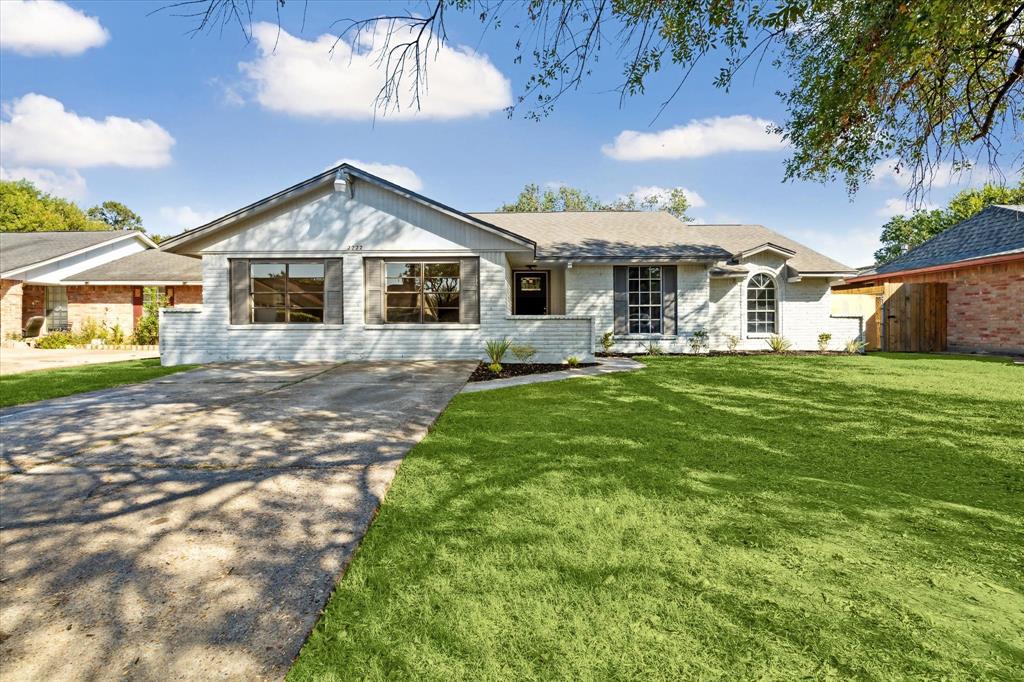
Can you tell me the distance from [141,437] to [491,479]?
3915mm

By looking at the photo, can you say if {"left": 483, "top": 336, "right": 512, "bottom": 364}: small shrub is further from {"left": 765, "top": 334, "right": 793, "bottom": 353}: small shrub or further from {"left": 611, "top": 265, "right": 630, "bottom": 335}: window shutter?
{"left": 765, "top": 334, "right": 793, "bottom": 353}: small shrub

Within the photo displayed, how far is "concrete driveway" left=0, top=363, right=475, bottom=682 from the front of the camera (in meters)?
1.89

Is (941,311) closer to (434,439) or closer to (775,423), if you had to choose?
(775,423)

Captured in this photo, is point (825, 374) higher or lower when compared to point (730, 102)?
lower

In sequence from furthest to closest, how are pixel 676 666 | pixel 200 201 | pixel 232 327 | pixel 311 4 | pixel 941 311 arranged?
pixel 200 201 → pixel 941 311 → pixel 232 327 → pixel 311 4 → pixel 676 666

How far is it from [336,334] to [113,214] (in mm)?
71251

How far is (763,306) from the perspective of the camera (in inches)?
612

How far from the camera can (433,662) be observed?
68.1 inches

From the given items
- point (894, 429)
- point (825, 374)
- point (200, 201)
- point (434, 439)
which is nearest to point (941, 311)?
point (825, 374)

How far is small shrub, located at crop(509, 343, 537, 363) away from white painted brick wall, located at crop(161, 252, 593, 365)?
1.37 feet

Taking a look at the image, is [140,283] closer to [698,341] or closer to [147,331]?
[147,331]

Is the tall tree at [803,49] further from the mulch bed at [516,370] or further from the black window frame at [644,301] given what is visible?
the black window frame at [644,301]

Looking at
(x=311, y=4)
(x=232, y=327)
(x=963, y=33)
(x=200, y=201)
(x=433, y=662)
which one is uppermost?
(x=200, y=201)

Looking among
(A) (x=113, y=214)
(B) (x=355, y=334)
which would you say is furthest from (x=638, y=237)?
(A) (x=113, y=214)
